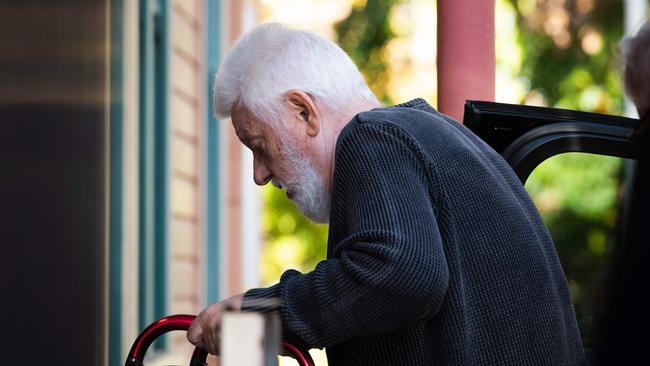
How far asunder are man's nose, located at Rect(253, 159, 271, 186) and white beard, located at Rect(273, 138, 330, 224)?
0.05m

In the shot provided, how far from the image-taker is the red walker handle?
204 cm

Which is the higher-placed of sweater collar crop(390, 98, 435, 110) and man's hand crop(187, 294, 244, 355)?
sweater collar crop(390, 98, 435, 110)

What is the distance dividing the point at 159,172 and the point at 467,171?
11.6 feet

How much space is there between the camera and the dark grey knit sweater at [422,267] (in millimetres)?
2127

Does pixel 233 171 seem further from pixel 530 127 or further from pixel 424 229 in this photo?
pixel 424 229

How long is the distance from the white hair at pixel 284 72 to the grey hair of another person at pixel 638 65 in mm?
732

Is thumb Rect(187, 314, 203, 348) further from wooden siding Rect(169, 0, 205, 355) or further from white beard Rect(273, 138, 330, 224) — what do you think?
wooden siding Rect(169, 0, 205, 355)

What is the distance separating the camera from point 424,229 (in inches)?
84.0

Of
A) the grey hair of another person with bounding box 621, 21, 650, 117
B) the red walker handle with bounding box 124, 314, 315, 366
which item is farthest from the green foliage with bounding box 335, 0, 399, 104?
the grey hair of another person with bounding box 621, 21, 650, 117

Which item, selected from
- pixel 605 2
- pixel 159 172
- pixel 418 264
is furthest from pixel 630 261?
pixel 605 2

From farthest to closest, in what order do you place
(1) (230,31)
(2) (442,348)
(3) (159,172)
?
1. (1) (230,31)
2. (3) (159,172)
3. (2) (442,348)

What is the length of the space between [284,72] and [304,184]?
247 millimetres

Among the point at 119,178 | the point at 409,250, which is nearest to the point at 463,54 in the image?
the point at 409,250

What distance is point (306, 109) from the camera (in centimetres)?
254
